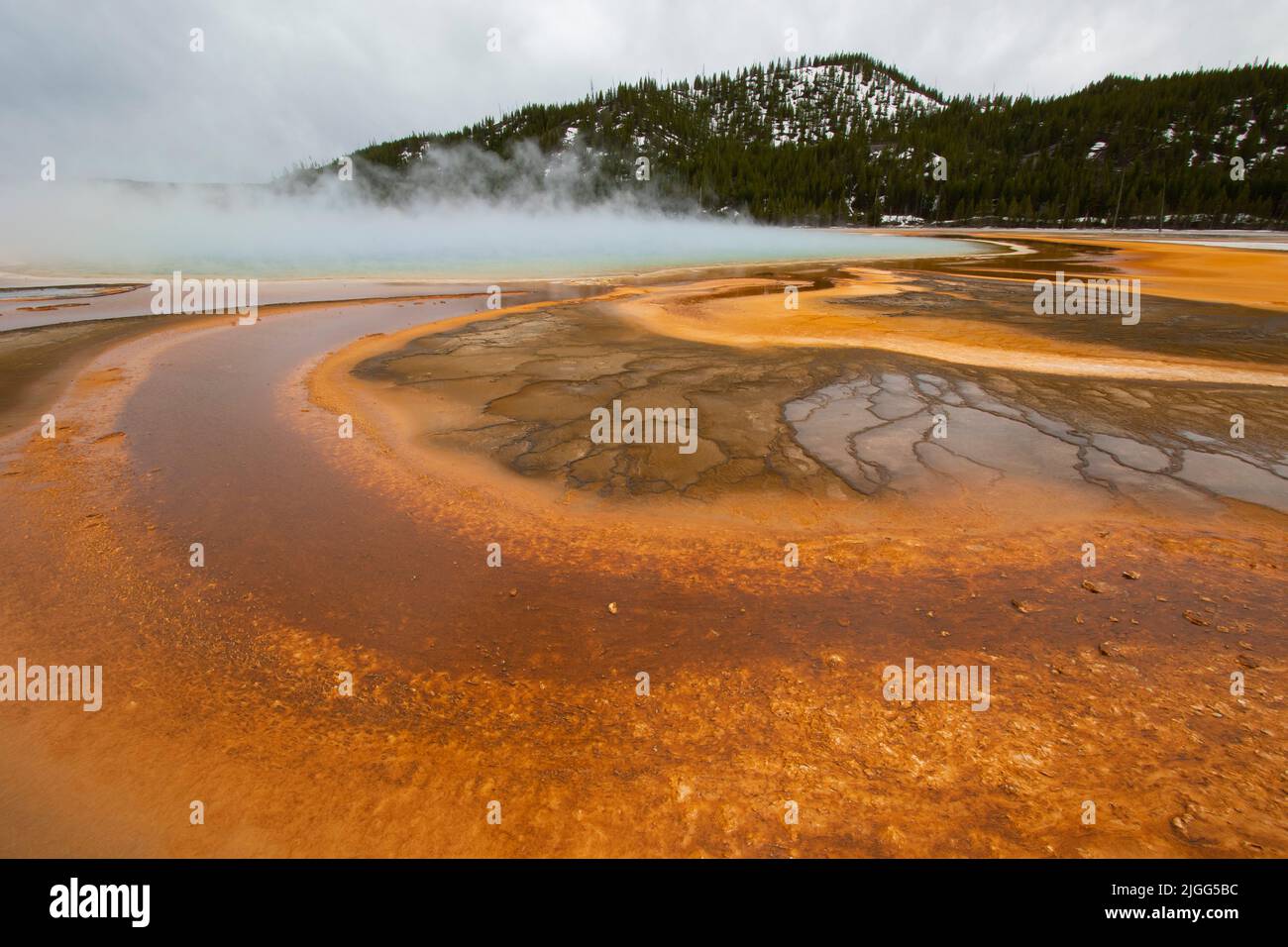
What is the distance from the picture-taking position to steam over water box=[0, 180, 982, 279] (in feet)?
92.3

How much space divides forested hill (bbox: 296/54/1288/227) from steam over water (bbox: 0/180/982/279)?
14.2 meters

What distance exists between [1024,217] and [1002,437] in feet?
280

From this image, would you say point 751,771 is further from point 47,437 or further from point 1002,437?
point 47,437

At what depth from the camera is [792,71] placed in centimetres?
17438

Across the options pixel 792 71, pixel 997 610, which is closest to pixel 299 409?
pixel 997 610

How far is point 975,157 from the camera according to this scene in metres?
93.1

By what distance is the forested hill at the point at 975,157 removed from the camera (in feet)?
231

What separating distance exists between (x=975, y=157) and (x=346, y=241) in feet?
316
